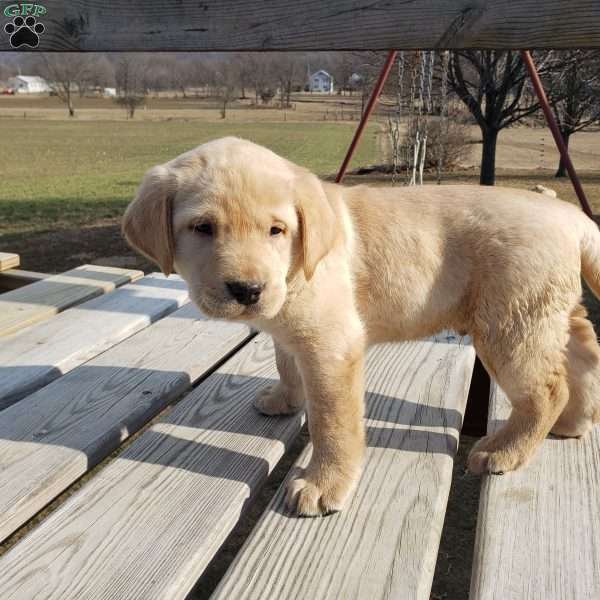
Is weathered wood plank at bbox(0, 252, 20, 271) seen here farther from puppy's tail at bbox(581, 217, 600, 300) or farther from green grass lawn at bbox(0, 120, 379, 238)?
green grass lawn at bbox(0, 120, 379, 238)

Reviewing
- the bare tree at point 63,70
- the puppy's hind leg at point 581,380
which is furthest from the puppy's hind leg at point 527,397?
the bare tree at point 63,70

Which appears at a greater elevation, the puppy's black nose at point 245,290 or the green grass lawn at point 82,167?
the puppy's black nose at point 245,290

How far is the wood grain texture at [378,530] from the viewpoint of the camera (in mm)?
1872

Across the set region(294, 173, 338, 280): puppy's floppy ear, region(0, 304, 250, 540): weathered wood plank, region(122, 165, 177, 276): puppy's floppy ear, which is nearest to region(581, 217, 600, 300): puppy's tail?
region(294, 173, 338, 280): puppy's floppy ear

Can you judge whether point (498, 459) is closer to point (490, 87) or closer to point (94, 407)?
point (94, 407)

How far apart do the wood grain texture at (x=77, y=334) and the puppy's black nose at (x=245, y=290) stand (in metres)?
1.48

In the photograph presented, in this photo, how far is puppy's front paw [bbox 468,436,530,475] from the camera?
243 centimetres

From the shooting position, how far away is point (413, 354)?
3479 millimetres

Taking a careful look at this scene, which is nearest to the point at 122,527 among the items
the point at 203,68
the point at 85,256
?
the point at 85,256

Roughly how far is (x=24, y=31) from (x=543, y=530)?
3.19 m

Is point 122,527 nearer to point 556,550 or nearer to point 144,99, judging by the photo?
point 556,550

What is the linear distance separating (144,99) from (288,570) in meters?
118

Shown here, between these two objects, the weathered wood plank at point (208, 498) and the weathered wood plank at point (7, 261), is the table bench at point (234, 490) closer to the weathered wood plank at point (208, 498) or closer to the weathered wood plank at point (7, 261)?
the weathered wood plank at point (208, 498)

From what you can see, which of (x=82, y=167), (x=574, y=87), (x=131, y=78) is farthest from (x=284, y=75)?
(x=574, y=87)
